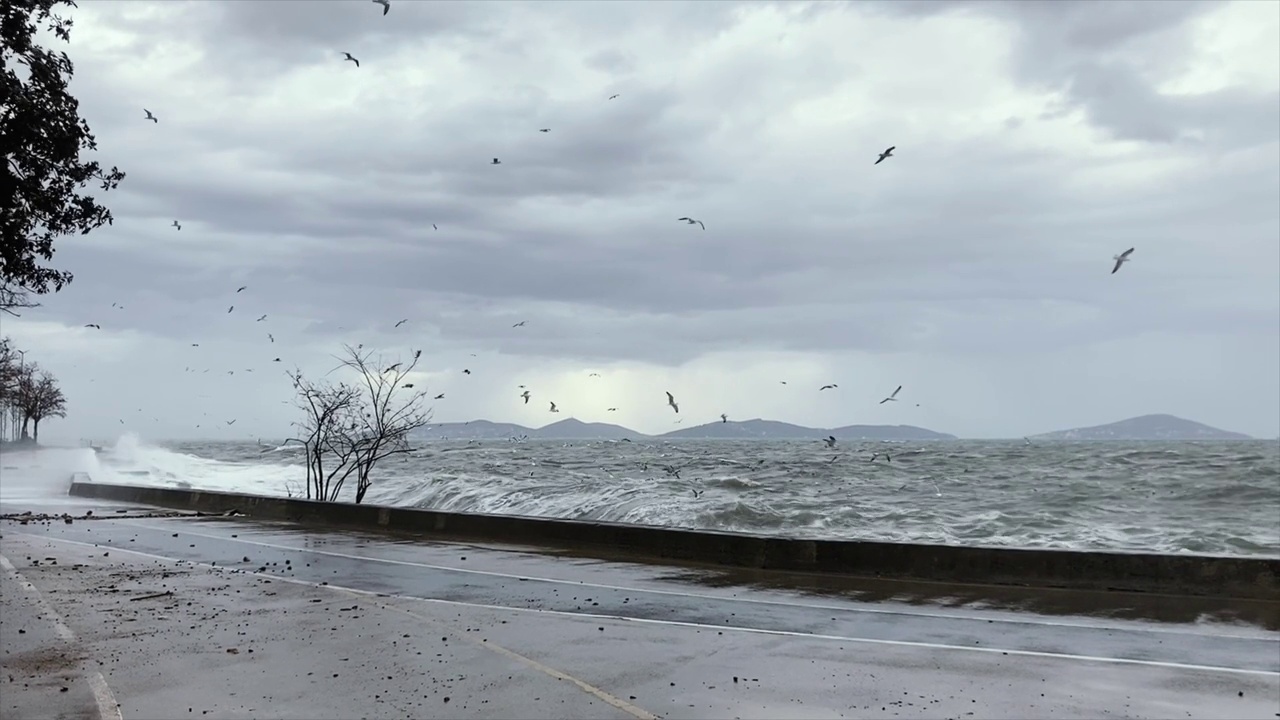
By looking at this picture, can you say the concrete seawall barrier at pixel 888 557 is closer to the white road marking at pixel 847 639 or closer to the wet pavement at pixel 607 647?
the wet pavement at pixel 607 647

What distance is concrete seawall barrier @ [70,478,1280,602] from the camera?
1140 centimetres

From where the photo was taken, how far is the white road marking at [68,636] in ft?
22.5

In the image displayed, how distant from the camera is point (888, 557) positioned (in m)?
13.3

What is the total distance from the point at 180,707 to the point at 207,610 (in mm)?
4067

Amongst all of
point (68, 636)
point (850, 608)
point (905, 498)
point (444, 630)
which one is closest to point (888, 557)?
point (850, 608)

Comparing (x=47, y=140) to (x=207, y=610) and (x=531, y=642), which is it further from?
(x=531, y=642)

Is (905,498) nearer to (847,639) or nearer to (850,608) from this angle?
(850,608)

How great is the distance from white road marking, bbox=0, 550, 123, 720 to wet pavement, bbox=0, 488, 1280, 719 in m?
0.07

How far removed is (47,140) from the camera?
12125 millimetres

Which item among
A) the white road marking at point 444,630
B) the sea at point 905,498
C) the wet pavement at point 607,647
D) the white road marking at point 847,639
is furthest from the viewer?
the sea at point 905,498

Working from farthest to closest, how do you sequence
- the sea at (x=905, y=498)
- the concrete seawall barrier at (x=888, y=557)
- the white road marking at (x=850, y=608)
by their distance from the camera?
the sea at (x=905, y=498)
the concrete seawall barrier at (x=888, y=557)
the white road marking at (x=850, y=608)

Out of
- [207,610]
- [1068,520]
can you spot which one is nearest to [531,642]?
[207,610]

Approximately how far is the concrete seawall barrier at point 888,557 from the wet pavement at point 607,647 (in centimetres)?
55

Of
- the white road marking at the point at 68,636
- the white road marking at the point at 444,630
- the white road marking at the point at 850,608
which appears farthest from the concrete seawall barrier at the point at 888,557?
the white road marking at the point at 68,636
